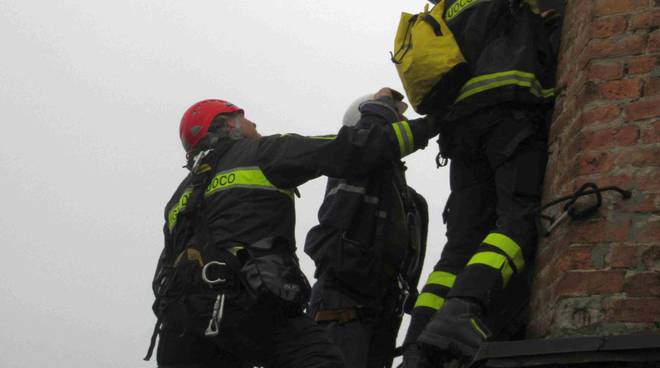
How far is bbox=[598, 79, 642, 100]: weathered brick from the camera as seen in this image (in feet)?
15.0

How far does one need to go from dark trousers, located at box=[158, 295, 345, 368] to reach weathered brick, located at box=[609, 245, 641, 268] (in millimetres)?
1514

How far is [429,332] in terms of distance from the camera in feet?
15.3

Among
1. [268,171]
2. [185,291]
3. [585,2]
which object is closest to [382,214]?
[268,171]

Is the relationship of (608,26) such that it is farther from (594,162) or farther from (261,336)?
(261,336)

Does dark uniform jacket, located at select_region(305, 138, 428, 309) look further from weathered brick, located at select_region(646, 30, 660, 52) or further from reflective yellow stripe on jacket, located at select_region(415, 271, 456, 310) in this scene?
weathered brick, located at select_region(646, 30, 660, 52)

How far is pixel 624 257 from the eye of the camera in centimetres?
433

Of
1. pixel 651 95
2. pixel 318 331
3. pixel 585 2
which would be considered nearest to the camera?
pixel 651 95

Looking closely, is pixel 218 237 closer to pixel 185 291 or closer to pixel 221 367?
pixel 185 291

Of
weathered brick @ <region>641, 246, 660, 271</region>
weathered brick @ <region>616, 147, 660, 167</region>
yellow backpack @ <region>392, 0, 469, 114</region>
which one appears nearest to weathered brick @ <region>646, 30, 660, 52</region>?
weathered brick @ <region>616, 147, 660, 167</region>

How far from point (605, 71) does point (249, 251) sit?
1976mm

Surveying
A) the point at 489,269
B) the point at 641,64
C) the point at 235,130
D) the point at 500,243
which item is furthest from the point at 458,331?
the point at 235,130

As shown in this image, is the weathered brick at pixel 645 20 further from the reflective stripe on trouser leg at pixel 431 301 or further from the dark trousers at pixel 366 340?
the dark trousers at pixel 366 340

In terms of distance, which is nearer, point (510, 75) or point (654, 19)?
point (654, 19)

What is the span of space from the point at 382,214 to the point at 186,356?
4.54 ft
